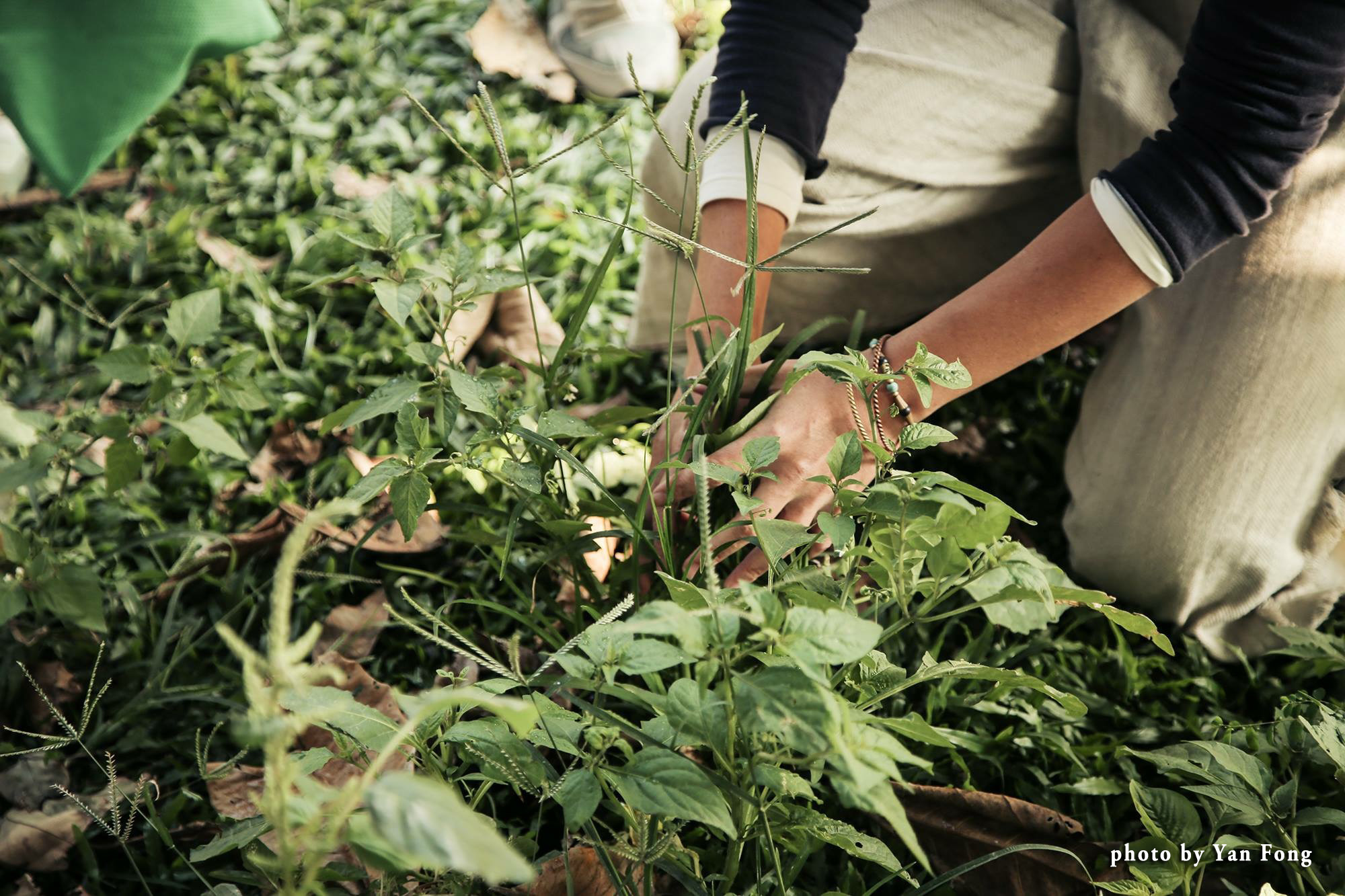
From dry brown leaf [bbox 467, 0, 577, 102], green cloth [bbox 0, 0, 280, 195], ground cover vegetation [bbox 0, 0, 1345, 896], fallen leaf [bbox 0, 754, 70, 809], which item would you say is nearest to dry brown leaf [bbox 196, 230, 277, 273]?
ground cover vegetation [bbox 0, 0, 1345, 896]

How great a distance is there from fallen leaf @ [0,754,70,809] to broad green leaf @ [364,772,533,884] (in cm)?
91

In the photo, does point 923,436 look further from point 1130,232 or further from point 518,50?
point 518,50

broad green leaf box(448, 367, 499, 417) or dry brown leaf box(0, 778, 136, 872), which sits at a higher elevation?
broad green leaf box(448, 367, 499, 417)

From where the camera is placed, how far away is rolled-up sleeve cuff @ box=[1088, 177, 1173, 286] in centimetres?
105

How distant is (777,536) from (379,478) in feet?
1.18

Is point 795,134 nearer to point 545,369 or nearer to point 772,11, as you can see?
point 772,11

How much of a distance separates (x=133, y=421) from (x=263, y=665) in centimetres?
82

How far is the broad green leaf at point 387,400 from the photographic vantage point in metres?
0.88

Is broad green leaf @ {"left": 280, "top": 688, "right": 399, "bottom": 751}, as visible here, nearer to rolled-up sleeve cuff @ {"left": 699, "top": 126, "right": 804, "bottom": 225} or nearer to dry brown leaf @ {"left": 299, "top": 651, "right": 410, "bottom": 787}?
dry brown leaf @ {"left": 299, "top": 651, "right": 410, "bottom": 787}

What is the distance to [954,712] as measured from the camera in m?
1.20

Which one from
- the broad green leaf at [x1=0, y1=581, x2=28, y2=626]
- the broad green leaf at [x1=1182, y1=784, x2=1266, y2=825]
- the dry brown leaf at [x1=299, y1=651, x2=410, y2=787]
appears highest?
the broad green leaf at [x1=1182, y1=784, x2=1266, y2=825]

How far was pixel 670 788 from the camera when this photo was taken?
645 millimetres

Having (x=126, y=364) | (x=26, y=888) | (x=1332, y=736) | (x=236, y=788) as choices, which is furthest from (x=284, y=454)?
(x=1332, y=736)

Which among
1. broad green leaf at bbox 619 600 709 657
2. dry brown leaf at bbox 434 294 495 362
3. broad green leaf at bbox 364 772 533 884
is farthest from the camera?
dry brown leaf at bbox 434 294 495 362
